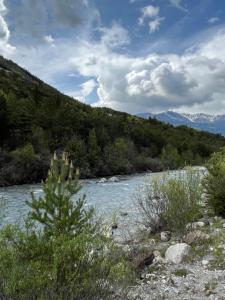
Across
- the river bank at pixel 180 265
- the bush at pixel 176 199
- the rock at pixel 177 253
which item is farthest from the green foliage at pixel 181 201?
the rock at pixel 177 253

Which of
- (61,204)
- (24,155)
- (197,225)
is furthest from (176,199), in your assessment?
(24,155)

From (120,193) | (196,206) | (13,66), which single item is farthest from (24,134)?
(13,66)

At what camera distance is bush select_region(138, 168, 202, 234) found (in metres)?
14.5

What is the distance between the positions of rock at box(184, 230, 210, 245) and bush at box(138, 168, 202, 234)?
22.0 inches

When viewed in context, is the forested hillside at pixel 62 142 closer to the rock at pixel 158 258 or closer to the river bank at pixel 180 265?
the river bank at pixel 180 265

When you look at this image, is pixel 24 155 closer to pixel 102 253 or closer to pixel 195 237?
pixel 195 237

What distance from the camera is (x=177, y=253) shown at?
12258 mm

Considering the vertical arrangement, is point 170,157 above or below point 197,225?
above

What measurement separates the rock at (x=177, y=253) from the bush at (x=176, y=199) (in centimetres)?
198

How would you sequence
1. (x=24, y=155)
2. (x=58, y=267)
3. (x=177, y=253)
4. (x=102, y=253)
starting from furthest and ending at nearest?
(x=24, y=155) → (x=177, y=253) → (x=102, y=253) → (x=58, y=267)

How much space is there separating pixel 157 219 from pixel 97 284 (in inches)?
381

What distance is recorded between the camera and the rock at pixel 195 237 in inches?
537

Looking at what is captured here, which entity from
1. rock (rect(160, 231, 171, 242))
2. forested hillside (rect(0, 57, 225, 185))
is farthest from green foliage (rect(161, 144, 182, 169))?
rock (rect(160, 231, 171, 242))

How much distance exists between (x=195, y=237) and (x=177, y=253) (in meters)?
1.76
